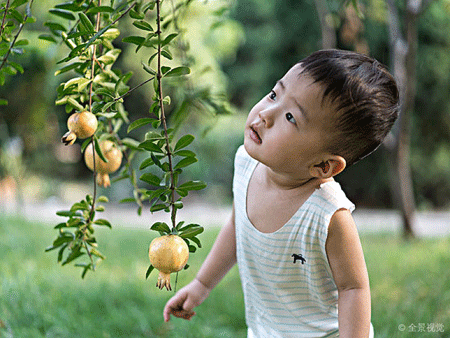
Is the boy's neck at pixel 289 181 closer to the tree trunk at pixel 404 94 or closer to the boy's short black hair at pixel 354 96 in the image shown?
the boy's short black hair at pixel 354 96

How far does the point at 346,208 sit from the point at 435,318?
3.77 feet

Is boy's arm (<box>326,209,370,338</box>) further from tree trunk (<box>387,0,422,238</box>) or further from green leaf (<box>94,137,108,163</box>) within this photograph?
tree trunk (<box>387,0,422,238</box>)

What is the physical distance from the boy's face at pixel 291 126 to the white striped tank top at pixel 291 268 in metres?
0.12

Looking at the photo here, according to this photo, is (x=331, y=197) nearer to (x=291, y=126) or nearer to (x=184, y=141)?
(x=291, y=126)

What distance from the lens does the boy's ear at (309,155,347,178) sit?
978 mm

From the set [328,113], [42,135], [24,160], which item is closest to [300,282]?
[328,113]

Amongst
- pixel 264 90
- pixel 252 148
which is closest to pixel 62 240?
pixel 252 148

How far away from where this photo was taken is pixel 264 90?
647 centimetres

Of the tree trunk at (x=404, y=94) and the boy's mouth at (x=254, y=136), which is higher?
the boy's mouth at (x=254, y=136)

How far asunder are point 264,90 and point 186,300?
5.41 meters

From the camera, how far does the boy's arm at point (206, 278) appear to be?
125cm

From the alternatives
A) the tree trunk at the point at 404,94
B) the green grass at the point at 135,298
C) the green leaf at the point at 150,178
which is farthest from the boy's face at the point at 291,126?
the tree trunk at the point at 404,94

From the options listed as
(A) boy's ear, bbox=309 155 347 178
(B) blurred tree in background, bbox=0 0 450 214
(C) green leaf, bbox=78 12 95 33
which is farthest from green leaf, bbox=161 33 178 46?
(B) blurred tree in background, bbox=0 0 450 214

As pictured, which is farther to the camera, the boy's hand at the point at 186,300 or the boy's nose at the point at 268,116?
the boy's hand at the point at 186,300
